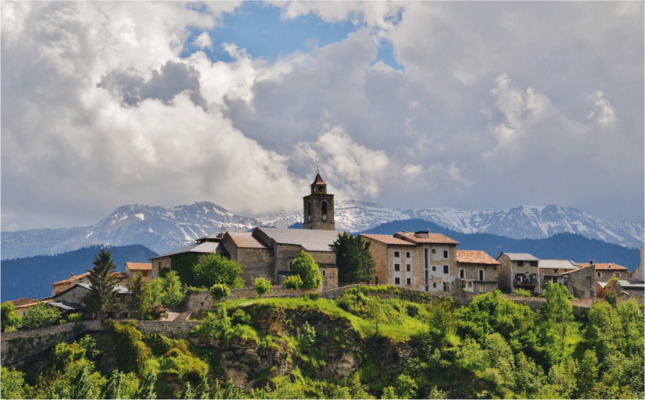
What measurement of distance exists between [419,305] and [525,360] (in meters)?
16.8

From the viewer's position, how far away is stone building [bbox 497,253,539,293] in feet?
388

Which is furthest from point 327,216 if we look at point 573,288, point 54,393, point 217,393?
point 54,393

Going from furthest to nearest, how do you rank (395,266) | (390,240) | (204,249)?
(390,240), (395,266), (204,249)

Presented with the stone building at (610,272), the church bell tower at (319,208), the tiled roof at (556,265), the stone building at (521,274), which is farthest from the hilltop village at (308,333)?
the stone building at (610,272)

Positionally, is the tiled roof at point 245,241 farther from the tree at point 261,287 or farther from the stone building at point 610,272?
the stone building at point 610,272

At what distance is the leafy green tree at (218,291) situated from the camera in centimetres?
8425

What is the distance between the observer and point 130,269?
12825 cm

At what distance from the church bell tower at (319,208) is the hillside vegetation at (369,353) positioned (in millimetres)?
35343

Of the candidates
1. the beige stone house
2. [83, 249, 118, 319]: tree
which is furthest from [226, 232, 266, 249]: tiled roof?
the beige stone house

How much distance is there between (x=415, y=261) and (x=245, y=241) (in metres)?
28.2

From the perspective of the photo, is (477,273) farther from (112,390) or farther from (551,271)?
(112,390)

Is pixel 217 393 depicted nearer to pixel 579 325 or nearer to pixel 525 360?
pixel 525 360

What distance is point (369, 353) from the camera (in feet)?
282

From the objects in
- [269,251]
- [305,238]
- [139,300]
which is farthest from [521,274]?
[139,300]
